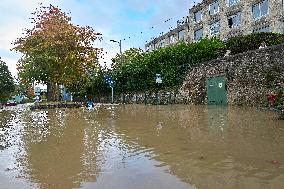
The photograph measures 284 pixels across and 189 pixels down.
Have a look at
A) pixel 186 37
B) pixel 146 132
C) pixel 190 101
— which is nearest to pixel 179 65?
pixel 190 101

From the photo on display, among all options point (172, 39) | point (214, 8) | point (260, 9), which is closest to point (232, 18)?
point (214, 8)

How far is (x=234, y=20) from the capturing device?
4269cm

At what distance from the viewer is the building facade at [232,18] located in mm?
36125

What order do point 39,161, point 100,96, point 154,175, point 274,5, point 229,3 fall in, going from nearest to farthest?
point 154,175, point 39,161, point 274,5, point 229,3, point 100,96

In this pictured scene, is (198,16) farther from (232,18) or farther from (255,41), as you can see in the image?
(255,41)

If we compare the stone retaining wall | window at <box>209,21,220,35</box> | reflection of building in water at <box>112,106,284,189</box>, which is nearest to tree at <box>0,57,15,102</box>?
window at <box>209,21,220,35</box>

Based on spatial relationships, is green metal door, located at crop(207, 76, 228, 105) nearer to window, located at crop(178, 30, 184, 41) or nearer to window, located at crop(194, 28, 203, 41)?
window, located at crop(194, 28, 203, 41)

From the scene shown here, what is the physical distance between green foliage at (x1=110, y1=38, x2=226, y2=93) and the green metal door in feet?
15.6

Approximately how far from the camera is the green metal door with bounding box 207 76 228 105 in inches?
988

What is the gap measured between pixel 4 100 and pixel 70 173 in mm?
68689

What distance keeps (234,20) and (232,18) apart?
495 mm

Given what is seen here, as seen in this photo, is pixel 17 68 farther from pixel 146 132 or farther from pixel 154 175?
pixel 154 175

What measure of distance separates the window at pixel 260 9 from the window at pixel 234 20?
2614mm

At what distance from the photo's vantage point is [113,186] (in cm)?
514
